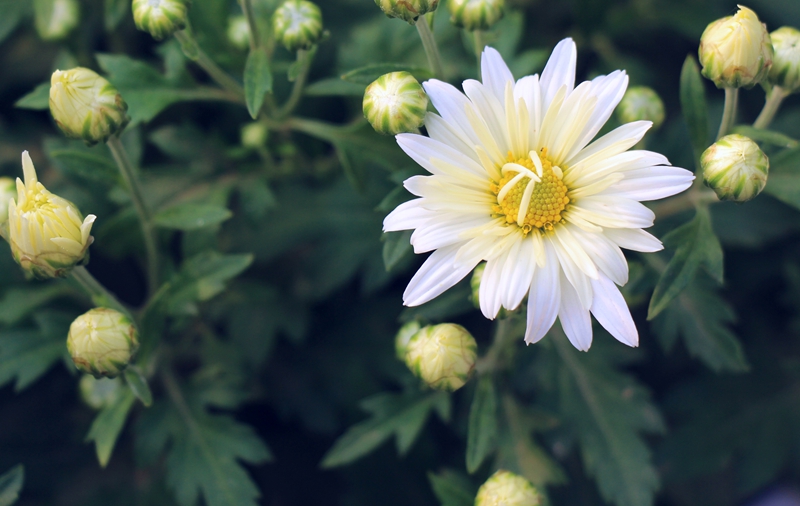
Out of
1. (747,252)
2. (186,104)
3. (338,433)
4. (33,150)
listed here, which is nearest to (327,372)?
(338,433)

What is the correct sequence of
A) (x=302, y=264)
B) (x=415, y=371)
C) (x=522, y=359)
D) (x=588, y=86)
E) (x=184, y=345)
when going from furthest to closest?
(x=302, y=264)
(x=184, y=345)
(x=522, y=359)
(x=415, y=371)
(x=588, y=86)

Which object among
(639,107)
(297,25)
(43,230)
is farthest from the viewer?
(639,107)

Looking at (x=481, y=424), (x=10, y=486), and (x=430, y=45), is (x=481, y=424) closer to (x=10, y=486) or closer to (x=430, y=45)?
(x=430, y=45)

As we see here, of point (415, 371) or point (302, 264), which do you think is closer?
point (415, 371)

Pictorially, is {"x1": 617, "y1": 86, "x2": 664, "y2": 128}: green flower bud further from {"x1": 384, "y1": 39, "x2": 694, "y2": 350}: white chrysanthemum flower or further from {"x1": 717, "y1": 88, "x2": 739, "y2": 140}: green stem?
{"x1": 384, "y1": 39, "x2": 694, "y2": 350}: white chrysanthemum flower

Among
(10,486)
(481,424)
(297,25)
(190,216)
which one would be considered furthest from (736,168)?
(10,486)

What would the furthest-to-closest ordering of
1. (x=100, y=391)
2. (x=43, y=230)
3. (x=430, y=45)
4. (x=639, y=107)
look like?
1. (x=100, y=391)
2. (x=639, y=107)
3. (x=430, y=45)
4. (x=43, y=230)

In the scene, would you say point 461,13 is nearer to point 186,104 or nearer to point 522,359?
point 522,359

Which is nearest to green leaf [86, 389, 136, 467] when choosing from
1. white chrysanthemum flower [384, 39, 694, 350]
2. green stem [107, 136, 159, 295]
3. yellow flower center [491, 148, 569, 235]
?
green stem [107, 136, 159, 295]
